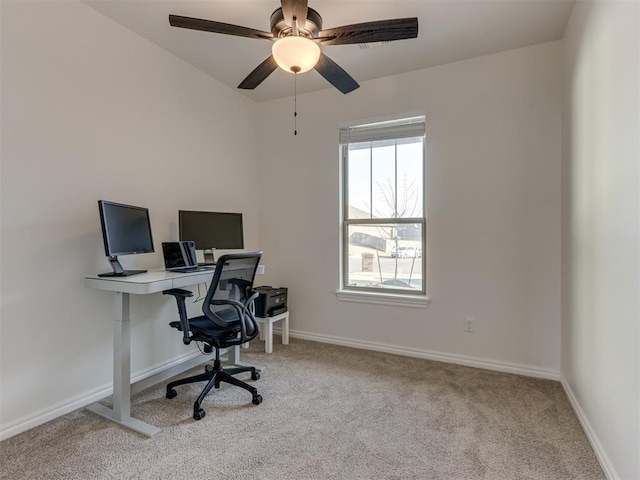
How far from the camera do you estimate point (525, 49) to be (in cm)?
286

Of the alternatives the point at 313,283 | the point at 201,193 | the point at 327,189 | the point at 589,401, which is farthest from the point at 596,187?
the point at 201,193

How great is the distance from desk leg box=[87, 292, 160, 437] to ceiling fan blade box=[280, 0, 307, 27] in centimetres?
196

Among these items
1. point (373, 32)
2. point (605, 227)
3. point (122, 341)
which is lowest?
point (122, 341)

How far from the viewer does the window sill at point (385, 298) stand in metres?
3.28

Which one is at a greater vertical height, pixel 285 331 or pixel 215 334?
pixel 215 334

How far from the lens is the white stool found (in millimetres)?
3375

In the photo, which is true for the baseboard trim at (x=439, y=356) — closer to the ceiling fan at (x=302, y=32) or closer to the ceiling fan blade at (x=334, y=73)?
the ceiling fan blade at (x=334, y=73)

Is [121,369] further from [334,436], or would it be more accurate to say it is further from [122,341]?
[334,436]

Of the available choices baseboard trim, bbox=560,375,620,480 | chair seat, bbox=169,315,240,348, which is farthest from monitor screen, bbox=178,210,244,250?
baseboard trim, bbox=560,375,620,480

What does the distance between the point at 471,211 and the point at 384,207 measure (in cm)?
85

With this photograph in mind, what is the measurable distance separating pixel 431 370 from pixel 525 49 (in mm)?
2895

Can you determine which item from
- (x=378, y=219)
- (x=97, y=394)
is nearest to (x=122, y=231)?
(x=97, y=394)

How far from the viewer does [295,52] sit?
1.92 m

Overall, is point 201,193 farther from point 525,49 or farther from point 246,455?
point 525,49
